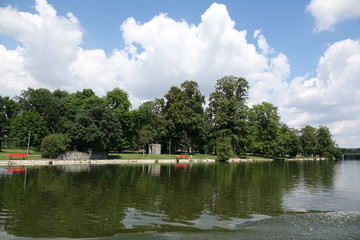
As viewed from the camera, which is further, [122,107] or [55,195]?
[122,107]

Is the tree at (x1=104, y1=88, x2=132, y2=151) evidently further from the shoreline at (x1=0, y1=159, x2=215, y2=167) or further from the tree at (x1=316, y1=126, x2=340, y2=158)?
the tree at (x1=316, y1=126, x2=340, y2=158)

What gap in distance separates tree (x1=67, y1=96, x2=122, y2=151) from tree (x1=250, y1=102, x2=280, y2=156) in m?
51.1

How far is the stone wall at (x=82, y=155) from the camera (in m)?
50.8

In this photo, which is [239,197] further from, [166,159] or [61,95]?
[61,95]

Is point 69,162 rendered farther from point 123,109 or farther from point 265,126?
point 265,126

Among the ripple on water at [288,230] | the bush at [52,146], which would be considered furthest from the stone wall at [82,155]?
the ripple on water at [288,230]

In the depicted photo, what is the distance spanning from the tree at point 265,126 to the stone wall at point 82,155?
2098 inches

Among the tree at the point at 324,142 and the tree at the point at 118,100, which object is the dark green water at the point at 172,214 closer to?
the tree at the point at 118,100

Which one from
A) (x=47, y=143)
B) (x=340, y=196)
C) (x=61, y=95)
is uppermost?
(x=61, y=95)

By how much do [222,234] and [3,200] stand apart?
43.1 feet

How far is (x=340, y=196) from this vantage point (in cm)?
1895

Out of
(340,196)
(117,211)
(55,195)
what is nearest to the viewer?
(117,211)

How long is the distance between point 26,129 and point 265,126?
7294 cm

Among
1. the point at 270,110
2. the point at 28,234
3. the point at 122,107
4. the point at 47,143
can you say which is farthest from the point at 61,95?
the point at 28,234
